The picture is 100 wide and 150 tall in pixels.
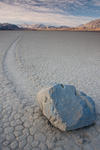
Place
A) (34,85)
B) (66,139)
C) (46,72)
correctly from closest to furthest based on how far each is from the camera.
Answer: (66,139) < (34,85) < (46,72)

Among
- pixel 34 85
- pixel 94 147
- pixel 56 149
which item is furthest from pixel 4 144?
pixel 34 85

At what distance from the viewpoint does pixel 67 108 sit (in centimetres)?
244

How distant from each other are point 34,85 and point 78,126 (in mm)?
2470

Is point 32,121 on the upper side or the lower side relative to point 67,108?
lower

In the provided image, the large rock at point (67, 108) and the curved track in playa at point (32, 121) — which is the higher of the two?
the large rock at point (67, 108)

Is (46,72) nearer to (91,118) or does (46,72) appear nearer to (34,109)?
(34,109)

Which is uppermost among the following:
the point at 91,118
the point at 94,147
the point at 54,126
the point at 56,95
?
the point at 56,95

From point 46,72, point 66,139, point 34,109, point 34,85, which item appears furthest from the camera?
point 46,72

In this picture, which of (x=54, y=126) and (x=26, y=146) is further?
(x=54, y=126)

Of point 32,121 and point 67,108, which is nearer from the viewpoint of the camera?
point 67,108

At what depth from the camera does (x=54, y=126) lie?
8.66 feet

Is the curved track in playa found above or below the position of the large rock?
below

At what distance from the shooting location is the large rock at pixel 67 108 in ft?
7.88

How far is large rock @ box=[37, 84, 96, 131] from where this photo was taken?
2400 millimetres
